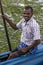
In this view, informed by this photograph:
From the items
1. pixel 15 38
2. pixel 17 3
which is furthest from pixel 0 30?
pixel 17 3

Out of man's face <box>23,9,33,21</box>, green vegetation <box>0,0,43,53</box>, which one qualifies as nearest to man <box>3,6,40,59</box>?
man's face <box>23,9,33,21</box>

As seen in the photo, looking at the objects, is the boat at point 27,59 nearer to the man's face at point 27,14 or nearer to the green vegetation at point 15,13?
the man's face at point 27,14

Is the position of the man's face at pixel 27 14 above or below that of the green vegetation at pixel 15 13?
above

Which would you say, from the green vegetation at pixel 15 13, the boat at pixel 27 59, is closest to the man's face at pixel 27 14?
the boat at pixel 27 59

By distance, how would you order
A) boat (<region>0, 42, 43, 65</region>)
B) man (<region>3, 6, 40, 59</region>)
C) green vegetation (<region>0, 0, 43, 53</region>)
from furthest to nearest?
1. green vegetation (<region>0, 0, 43, 53</region>)
2. man (<region>3, 6, 40, 59</region>)
3. boat (<region>0, 42, 43, 65</region>)

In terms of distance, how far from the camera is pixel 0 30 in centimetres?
652

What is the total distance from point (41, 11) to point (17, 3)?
0.59m

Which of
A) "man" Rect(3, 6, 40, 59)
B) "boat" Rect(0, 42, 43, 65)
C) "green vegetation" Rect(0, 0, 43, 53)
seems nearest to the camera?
"boat" Rect(0, 42, 43, 65)

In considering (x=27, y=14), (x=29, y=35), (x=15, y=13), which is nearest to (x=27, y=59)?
(x=29, y=35)

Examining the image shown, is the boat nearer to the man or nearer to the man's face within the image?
the man

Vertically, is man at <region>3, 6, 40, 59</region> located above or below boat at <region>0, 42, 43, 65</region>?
above

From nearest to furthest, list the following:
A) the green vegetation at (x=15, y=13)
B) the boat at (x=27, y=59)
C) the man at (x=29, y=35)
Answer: the boat at (x=27, y=59)
the man at (x=29, y=35)
the green vegetation at (x=15, y=13)

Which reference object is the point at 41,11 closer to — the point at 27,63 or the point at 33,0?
the point at 33,0

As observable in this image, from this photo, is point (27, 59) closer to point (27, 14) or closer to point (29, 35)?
point (29, 35)
